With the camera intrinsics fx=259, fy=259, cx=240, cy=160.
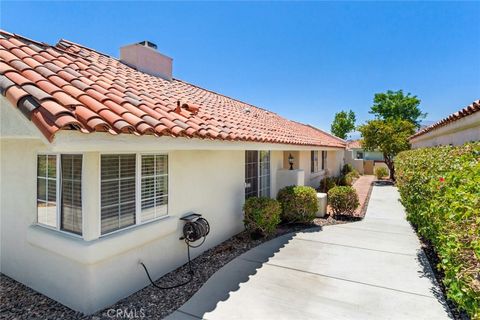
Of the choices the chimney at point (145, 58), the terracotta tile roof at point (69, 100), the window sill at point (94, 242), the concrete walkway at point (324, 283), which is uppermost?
the chimney at point (145, 58)

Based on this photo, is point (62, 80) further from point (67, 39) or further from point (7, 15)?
point (67, 39)

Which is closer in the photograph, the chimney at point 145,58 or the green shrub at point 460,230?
the green shrub at point 460,230

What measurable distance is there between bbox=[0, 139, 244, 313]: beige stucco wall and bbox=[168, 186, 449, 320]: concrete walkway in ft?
4.20

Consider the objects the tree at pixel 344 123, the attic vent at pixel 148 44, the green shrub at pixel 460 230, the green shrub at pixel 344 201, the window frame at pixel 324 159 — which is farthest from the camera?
the tree at pixel 344 123

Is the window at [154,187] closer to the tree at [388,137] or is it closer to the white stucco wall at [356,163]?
the tree at [388,137]

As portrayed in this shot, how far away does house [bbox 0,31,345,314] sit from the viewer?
12.1ft

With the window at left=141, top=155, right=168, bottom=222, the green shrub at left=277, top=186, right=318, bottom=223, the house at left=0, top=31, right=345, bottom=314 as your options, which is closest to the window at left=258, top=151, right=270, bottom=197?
the green shrub at left=277, top=186, right=318, bottom=223

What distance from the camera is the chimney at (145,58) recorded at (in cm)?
1020

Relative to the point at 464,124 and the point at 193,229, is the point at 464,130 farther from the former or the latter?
the point at 193,229

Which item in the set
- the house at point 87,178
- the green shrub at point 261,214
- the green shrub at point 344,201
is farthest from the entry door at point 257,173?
the green shrub at point 344,201

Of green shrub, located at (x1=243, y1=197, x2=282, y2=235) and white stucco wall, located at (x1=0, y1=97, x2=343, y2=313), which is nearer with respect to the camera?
white stucco wall, located at (x1=0, y1=97, x2=343, y2=313)

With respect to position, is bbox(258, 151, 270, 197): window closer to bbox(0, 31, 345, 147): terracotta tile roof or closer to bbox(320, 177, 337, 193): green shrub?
bbox(0, 31, 345, 147): terracotta tile roof

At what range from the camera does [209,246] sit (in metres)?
7.68

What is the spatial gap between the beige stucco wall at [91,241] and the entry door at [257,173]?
87.8 inches
